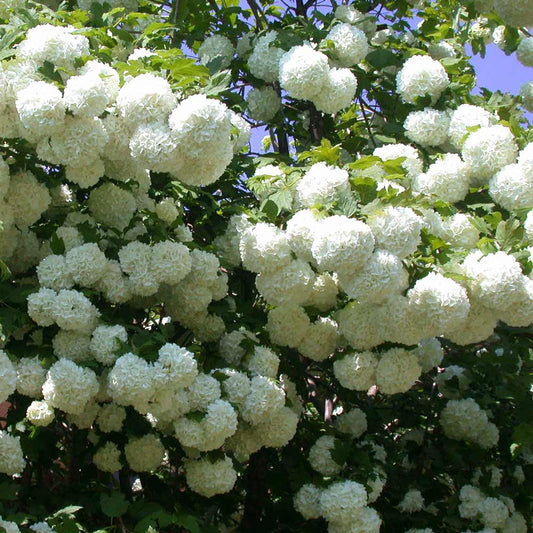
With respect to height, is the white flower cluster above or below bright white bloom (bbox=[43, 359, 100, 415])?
below

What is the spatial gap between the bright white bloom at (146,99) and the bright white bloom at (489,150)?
1308mm

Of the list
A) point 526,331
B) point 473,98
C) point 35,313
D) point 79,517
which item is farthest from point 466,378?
point 35,313

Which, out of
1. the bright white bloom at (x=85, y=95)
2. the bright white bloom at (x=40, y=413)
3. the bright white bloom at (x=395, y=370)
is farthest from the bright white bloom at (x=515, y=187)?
the bright white bloom at (x=40, y=413)

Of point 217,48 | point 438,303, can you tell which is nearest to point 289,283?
point 438,303

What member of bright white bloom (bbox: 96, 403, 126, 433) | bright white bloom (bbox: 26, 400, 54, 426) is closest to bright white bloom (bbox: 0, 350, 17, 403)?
bright white bloom (bbox: 26, 400, 54, 426)

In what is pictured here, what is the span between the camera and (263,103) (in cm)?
430

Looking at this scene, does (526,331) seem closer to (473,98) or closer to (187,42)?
(473,98)

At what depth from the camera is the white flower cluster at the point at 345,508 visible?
10.8 ft

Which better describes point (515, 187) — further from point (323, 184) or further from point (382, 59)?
point (382, 59)

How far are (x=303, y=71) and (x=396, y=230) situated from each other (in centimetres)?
127

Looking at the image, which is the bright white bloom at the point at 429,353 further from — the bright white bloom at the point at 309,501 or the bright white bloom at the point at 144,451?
the bright white bloom at the point at 144,451

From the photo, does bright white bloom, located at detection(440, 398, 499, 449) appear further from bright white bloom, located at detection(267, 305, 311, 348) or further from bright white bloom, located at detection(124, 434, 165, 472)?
bright white bloom, located at detection(124, 434, 165, 472)

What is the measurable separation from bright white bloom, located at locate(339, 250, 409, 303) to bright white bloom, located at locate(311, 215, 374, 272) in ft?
0.10

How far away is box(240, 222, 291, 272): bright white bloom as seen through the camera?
9.87 feet
